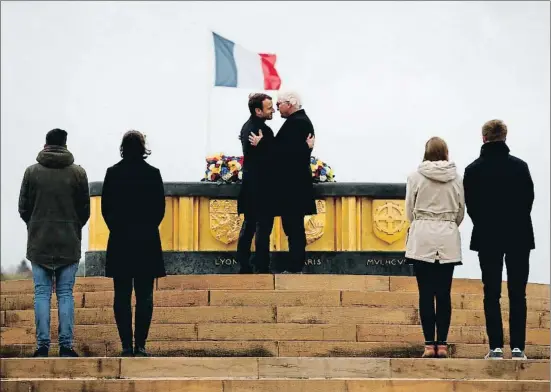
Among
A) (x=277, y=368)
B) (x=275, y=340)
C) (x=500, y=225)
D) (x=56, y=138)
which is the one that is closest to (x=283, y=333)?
(x=275, y=340)

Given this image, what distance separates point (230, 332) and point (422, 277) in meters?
2.44

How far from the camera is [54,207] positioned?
12.5 metres

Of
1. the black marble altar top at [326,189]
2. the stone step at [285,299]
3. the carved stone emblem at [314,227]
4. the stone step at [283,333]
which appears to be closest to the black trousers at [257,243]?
the stone step at [285,299]

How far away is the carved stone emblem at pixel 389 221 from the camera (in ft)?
60.4

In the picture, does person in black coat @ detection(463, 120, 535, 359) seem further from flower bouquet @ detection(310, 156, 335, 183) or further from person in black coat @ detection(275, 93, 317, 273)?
flower bouquet @ detection(310, 156, 335, 183)

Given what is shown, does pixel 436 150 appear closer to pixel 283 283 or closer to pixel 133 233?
pixel 133 233

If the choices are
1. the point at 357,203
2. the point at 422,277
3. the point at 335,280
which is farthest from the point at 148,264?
the point at 357,203

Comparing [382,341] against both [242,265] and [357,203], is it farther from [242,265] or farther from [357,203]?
[357,203]

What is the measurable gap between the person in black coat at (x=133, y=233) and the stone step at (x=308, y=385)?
1.08 meters

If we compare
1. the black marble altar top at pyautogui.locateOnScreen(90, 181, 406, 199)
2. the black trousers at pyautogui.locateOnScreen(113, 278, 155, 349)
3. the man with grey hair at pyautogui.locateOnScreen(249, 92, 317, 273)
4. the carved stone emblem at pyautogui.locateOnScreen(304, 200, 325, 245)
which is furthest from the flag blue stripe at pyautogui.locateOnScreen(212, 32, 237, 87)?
the black trousers at pyautogui.locateOnScreen(113, 278, 155, 349)

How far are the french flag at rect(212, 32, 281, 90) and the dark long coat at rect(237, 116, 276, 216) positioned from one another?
6.67m

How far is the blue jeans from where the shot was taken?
12.4m

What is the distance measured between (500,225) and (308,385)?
2.14 m

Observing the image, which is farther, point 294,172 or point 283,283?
point 294,172
